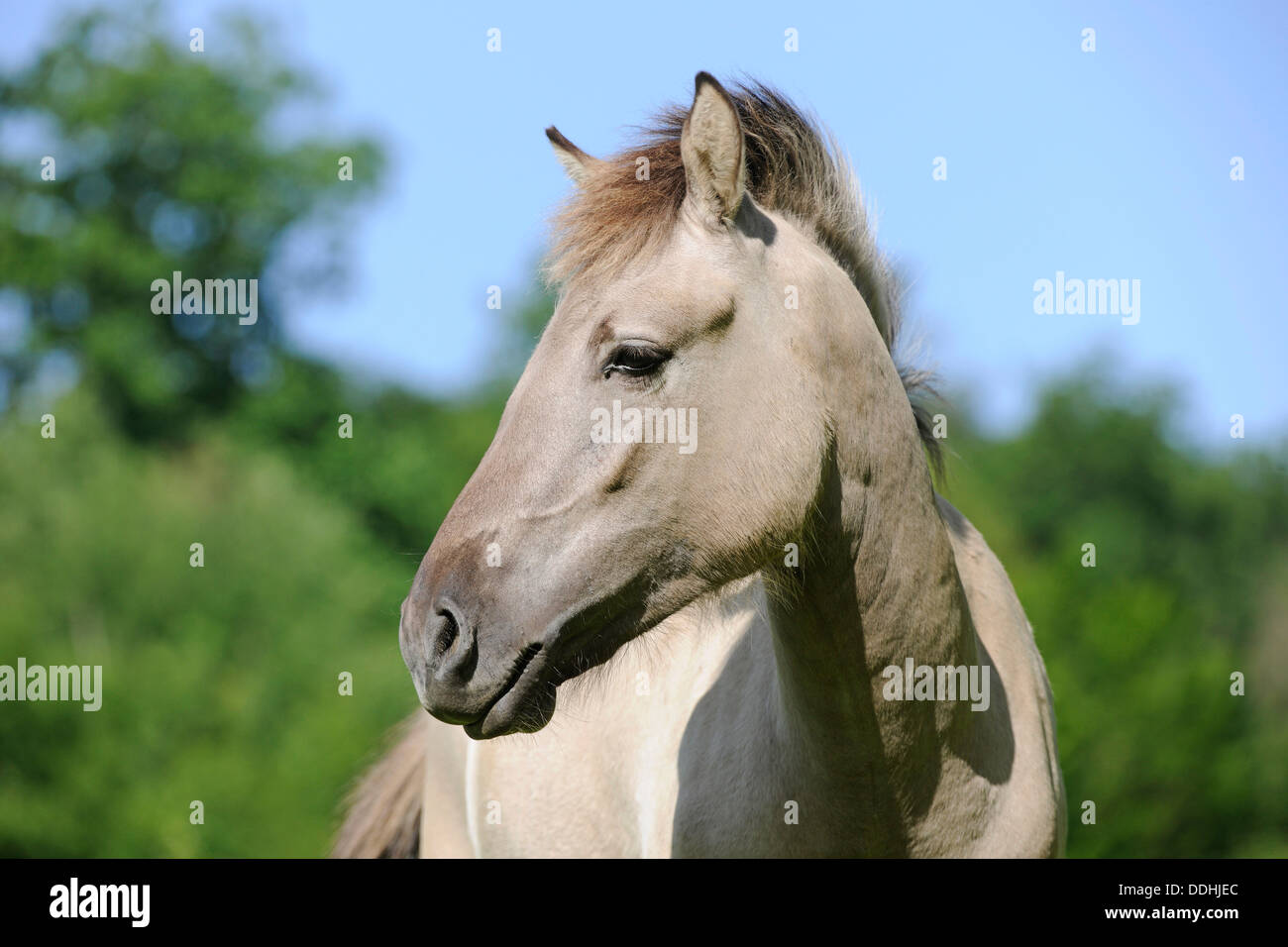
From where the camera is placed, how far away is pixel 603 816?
4652 millimetres

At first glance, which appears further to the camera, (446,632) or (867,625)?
(867,625)

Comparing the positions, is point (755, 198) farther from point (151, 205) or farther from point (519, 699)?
point (151, 205)

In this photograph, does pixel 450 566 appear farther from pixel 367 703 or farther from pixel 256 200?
pixel 256 200

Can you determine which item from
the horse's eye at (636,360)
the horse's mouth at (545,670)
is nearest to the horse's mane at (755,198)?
the horse's eye at (636,360)

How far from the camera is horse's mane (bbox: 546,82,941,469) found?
3.46m

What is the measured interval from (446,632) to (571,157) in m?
1.76

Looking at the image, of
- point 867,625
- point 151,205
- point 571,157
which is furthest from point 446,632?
point 151,205

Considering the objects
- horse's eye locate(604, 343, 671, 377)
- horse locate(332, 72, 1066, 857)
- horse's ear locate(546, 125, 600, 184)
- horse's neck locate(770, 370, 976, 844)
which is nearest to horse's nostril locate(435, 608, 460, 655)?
horse locate(332, 72, 1066, 857)

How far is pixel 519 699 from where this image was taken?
3174 millimetres

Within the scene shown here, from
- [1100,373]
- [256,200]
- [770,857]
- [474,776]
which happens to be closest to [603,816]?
[474,776]

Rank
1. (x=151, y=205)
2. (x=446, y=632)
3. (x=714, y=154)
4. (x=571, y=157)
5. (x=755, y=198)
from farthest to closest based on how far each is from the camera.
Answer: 1. (x=151, y=205)
2. (x=571, y=157)
3. (x=755, y=198)
4. (x=714, y=154)
5. (x=446, y=632)

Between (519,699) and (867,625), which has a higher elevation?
(867,625)

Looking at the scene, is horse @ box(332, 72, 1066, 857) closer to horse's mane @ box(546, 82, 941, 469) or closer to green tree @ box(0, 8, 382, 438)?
horse's mane @ box(546, 82, 941, 469)
